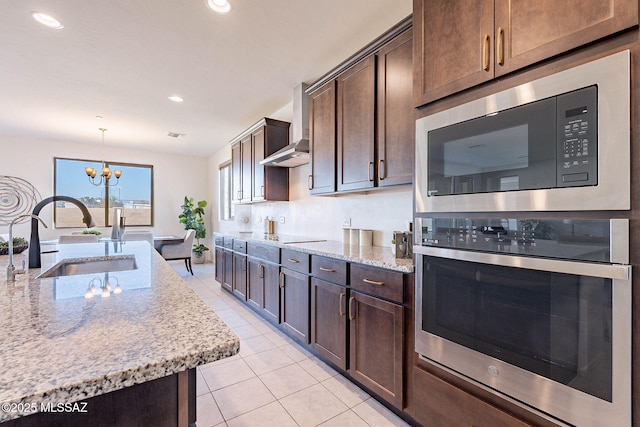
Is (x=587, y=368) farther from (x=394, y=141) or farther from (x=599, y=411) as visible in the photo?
(x=394, y=141)

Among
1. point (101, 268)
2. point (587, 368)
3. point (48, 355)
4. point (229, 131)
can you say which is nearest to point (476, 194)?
point (587, 368)

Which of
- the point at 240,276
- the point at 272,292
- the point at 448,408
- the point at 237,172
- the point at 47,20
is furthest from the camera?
the point at 237,172

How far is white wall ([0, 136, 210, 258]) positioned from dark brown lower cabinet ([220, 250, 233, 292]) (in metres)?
3.52

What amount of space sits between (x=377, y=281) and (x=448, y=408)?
2.22ft

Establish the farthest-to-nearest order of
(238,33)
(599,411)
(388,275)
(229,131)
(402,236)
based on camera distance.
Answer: (229,131), (238,33), (402,236), (388,275), (599,411)

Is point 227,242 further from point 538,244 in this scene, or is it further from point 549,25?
point 549,25

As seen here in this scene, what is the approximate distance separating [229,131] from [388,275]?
14.8 feet

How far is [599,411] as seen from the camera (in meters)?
0.89

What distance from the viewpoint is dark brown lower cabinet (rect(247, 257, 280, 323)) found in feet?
9.29

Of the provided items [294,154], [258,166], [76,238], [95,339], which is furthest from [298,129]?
[76,238]

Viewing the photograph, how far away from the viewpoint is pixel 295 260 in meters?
2.51

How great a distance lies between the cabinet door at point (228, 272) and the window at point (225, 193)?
234 cm

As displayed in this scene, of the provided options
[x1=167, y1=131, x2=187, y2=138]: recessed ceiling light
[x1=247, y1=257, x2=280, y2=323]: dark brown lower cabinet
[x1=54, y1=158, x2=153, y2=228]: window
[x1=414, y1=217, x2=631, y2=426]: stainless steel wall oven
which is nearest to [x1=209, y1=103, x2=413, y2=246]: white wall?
[x1=247, y1=257, x2=280, y2=323]: dark brown lower cabinet

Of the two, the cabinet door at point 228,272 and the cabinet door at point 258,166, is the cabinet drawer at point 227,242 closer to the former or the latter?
the cabinet door at point 228,272
